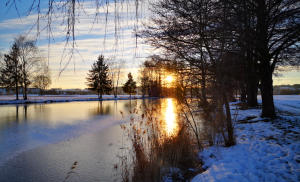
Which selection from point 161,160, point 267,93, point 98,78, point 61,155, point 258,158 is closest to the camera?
point 258,158

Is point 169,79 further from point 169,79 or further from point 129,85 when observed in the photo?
point 129,85

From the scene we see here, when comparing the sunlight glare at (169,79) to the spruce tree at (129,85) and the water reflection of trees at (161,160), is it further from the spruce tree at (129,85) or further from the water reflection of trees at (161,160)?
the spruce tree at (129,85)

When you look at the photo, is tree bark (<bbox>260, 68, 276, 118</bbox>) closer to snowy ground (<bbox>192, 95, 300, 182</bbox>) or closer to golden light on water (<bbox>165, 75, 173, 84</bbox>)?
snowy ground (<bbox>192, 95, 300, 182</bbox>)

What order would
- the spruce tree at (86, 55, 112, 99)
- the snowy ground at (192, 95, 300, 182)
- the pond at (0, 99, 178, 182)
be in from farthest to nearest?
the spruce tree at (86, 55, 112, 99), the pond at (0, 99, 178, 182), the snowy ground at (192, 95, 300, 182)

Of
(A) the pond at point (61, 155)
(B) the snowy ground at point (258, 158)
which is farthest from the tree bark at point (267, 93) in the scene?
(A) the pond at point (61, 155)

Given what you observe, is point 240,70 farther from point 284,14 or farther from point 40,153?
point 40,153

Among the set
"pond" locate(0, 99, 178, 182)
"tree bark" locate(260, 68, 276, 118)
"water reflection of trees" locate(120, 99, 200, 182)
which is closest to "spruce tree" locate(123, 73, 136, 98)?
"pond" locate(0, 99, 178, 182)

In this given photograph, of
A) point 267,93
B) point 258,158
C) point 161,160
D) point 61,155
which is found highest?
point 267,93

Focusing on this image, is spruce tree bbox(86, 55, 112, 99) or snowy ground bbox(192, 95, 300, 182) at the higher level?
spruce tree bbox(86, 55, 112, 99)

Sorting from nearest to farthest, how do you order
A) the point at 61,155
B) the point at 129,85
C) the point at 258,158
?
the point at 258,158 < the point at 61,155 < the point at 129,85

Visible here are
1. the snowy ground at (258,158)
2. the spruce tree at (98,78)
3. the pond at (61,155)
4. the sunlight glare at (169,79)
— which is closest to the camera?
the snowy ground at (258,158)

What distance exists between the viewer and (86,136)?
7820mm

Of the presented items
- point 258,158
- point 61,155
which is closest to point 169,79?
point 258,158

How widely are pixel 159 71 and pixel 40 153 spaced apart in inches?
197
